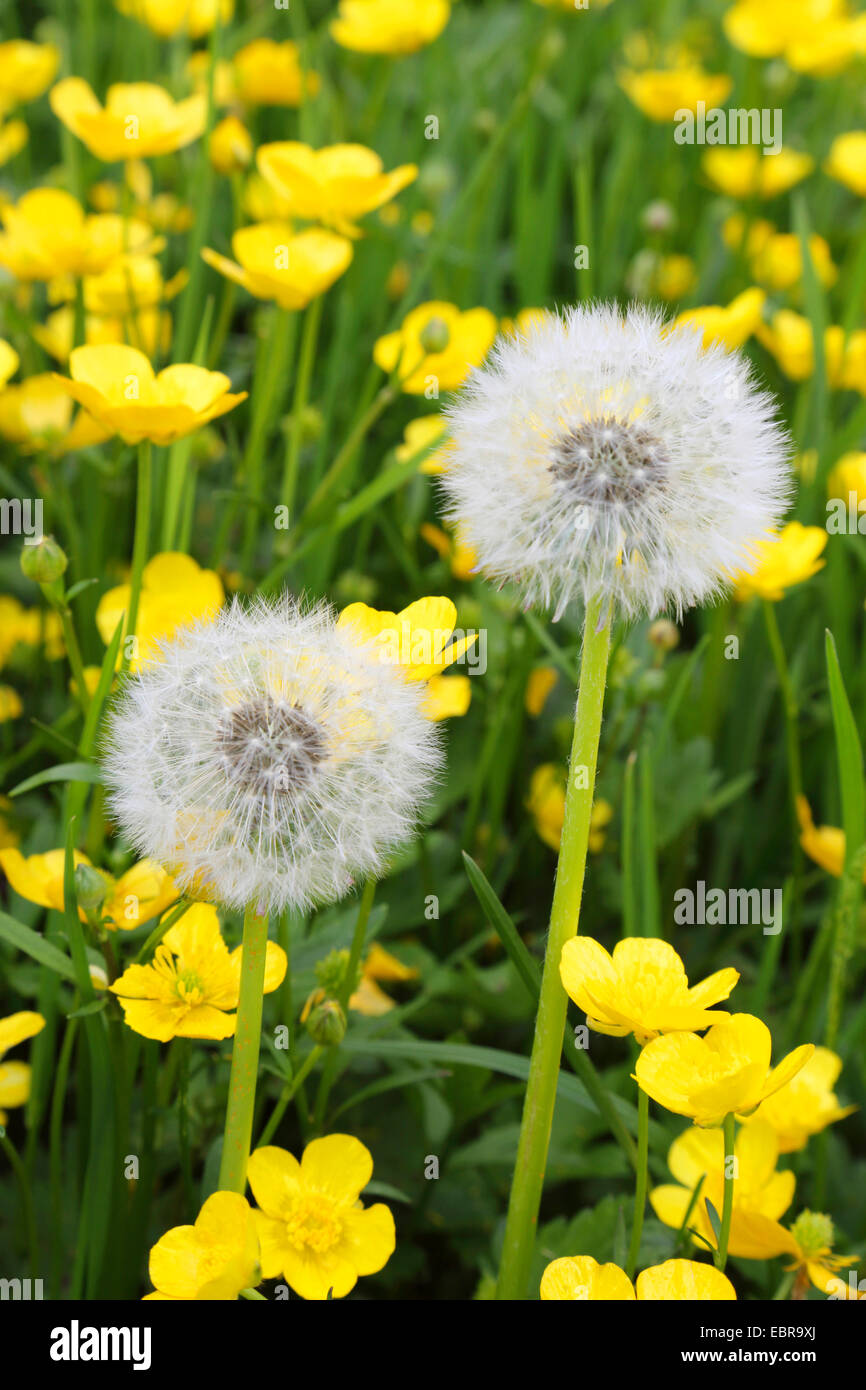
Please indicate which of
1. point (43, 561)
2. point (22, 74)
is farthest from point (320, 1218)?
point (22, 74)

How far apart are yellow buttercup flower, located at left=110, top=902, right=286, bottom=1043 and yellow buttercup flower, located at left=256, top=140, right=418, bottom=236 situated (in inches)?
31.4

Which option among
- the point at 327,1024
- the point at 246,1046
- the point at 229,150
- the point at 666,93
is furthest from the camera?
the point at 666,93

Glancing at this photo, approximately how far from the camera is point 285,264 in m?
1.19

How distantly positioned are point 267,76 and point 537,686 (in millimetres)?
1218

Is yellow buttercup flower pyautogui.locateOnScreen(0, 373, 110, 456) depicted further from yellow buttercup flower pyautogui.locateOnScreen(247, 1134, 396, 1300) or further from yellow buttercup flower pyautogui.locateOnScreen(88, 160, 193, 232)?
yellow buttercup flower pyautogui.locateOnScreen(247, 1134, 396, 1300)

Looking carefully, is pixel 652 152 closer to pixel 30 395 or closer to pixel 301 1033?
pixel 30 395

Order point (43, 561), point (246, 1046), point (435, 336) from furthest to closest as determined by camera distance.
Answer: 1. point (435, 336)
2. point (43, 561)
3. point (246, 1046)

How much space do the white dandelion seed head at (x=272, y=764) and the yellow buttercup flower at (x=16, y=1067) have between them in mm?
157

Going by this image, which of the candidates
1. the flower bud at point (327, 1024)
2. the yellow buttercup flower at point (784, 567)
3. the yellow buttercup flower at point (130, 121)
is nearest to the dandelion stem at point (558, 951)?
the flower bud at point (327, 1024)

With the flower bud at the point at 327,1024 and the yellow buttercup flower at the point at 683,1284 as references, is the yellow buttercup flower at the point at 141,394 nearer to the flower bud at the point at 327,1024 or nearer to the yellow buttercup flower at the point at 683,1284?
the flower bud at the point at 327,1024

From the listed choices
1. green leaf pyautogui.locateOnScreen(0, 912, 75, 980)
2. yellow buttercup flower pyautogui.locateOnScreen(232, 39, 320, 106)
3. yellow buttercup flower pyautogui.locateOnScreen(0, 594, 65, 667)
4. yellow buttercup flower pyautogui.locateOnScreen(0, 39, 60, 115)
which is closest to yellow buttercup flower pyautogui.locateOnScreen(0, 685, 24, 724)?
yellow buttercup flower pyautogui.locateOnScreen(0, 594, 65, 667)

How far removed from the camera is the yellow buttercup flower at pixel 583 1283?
66 centimetres

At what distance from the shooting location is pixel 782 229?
223 cm

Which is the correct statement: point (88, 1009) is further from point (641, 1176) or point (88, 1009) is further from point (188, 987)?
point (641, 1176)
